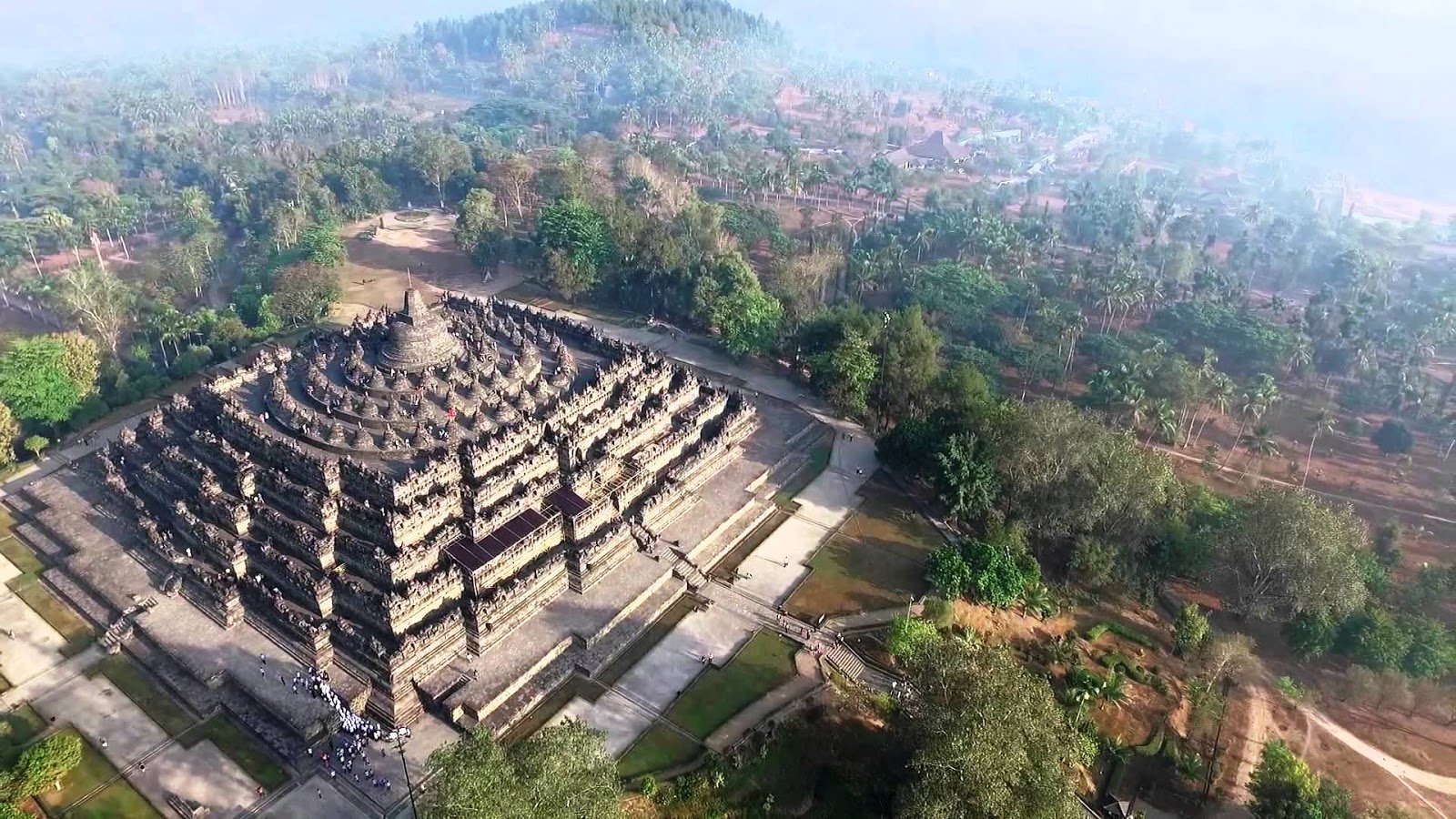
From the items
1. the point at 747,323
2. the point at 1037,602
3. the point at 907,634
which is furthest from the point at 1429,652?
the point at 747,323

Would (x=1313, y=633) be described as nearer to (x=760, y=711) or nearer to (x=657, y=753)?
(x=760, y=711)

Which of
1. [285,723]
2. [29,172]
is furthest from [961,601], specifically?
[29,172]

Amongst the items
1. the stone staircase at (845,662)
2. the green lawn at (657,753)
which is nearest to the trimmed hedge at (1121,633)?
the stone staircase at (845,662)

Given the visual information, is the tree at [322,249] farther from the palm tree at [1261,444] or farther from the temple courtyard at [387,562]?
the palm tree at [1261,444]

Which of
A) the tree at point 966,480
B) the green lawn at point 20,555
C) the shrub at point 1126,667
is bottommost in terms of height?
the shrub at point 1126,667

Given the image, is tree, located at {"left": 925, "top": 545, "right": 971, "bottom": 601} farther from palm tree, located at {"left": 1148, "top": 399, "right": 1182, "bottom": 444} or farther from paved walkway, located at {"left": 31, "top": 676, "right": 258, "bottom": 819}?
paved walkway, located at {"left": 31, "top": 676, "right": 258, "bottom": 819}

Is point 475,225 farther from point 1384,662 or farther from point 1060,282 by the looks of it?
point 1384,662
